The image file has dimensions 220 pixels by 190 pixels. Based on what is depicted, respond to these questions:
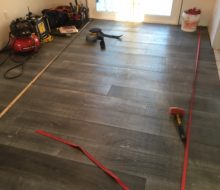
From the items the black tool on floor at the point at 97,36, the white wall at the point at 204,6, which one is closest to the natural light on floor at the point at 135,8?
the white wall at the point at 204,6

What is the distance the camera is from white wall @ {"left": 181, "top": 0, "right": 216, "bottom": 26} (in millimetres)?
3182

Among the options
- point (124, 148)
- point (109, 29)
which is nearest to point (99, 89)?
point (124, 148)

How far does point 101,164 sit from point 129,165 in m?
0.19

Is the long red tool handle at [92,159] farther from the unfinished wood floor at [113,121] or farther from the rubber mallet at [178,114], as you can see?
the rubber mallet at [178,114]

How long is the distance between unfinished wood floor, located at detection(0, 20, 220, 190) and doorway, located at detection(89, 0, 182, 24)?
0.85 meters

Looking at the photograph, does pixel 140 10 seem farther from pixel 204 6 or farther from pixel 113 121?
pixel 113 121

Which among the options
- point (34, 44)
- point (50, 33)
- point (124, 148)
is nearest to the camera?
point (124, 148)

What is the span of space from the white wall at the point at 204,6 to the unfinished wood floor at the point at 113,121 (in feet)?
2.44

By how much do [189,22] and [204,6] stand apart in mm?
384

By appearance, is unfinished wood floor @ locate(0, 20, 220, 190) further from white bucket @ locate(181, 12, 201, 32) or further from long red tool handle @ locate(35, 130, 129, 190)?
white bucket @ locate(181, 12, 201, 32)

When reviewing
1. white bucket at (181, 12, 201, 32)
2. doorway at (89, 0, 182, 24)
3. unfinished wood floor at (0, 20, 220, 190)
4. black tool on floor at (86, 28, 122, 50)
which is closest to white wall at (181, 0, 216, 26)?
doorway at (89, 0, 182, 24)

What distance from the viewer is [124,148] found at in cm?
156

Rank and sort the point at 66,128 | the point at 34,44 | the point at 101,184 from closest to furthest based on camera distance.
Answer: the point at 101,184 < the point at 66,128 < the point at 34,44

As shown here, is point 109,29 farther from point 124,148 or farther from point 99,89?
point 124,148
